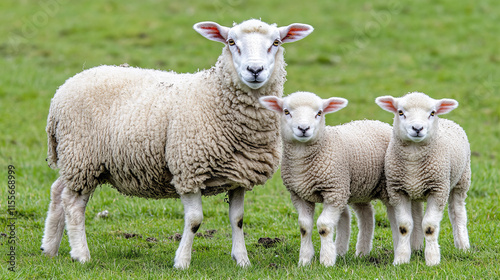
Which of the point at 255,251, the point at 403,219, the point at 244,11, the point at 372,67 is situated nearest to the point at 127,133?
the point at 255,251

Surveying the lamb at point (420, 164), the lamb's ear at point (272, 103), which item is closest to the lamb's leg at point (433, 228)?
the lamb at point (420, 164)

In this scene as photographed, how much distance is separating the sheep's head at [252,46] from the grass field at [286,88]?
158 cm

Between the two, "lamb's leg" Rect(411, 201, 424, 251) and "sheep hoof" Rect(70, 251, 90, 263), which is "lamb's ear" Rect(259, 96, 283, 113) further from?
"sheep hoof" Rect(70, 251, 90, 263)

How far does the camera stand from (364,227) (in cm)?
619

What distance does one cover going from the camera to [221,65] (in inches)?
229

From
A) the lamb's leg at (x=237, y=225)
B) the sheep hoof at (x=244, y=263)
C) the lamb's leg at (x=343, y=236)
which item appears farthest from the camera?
the lamb's leg at (x=343, y=236)

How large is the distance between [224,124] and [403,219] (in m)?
1.68

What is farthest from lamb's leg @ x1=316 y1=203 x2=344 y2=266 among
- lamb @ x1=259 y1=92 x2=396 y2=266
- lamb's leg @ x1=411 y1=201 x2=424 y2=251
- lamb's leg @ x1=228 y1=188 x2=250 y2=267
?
lamb's leg @ x1=411 y1=201 x2=424 y2=251

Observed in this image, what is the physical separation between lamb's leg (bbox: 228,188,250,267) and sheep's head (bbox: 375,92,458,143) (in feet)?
4.86

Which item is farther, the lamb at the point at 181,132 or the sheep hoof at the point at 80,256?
the sheep hoof at the point at 80,256

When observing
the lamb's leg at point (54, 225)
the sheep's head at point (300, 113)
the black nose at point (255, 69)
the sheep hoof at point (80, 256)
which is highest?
the black nose at point (255, 69)

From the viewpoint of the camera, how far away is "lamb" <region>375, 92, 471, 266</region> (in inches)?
210

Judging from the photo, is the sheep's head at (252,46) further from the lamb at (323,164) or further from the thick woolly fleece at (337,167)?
the thick woolly fleece at (337,167)

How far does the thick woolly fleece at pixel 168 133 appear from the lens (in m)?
5.57
